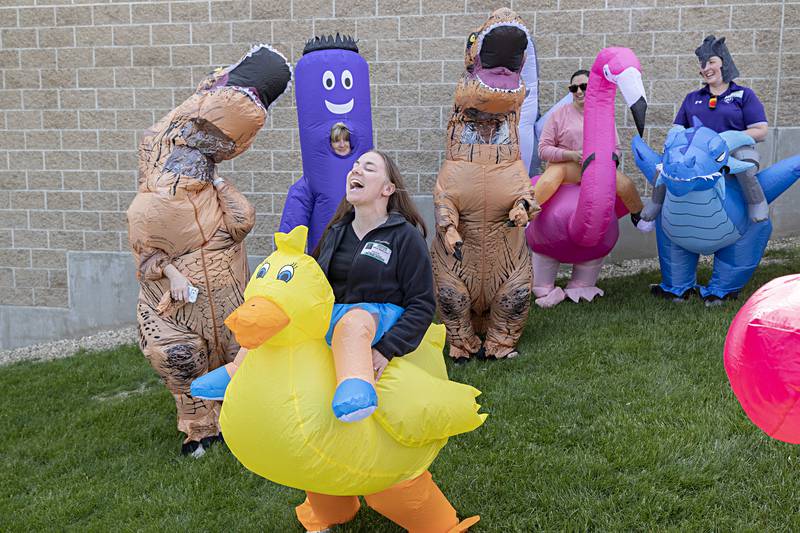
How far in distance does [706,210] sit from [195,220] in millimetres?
3429

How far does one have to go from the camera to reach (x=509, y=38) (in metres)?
4.46

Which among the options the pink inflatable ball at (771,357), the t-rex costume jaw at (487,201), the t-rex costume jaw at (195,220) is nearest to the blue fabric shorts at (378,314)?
the pink inflatable ball at (771,357)

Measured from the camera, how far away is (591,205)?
5352 mm

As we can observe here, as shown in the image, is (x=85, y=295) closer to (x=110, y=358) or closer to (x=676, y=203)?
(x=110, y=358)

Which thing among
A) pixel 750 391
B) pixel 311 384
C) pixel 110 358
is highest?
pixel 750 391

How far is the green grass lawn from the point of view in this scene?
10.1 ft

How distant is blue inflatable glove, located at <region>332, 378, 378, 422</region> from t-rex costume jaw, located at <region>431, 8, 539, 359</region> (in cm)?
224

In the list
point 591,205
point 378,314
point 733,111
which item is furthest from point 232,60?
point 378,314

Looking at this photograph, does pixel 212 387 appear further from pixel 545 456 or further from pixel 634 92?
pixel 634 92

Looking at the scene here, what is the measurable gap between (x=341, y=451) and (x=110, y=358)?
4.76m

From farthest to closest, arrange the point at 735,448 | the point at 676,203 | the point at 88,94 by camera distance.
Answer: the point at 88,94 → the point at 676,203 → the point at 735,448

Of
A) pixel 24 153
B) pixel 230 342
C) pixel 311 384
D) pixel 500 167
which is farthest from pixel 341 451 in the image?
pixel 24 153

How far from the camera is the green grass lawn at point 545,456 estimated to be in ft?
10.1

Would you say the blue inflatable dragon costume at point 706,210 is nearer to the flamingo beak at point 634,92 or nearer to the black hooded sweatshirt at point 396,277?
the flamingo beak at point 634,92
